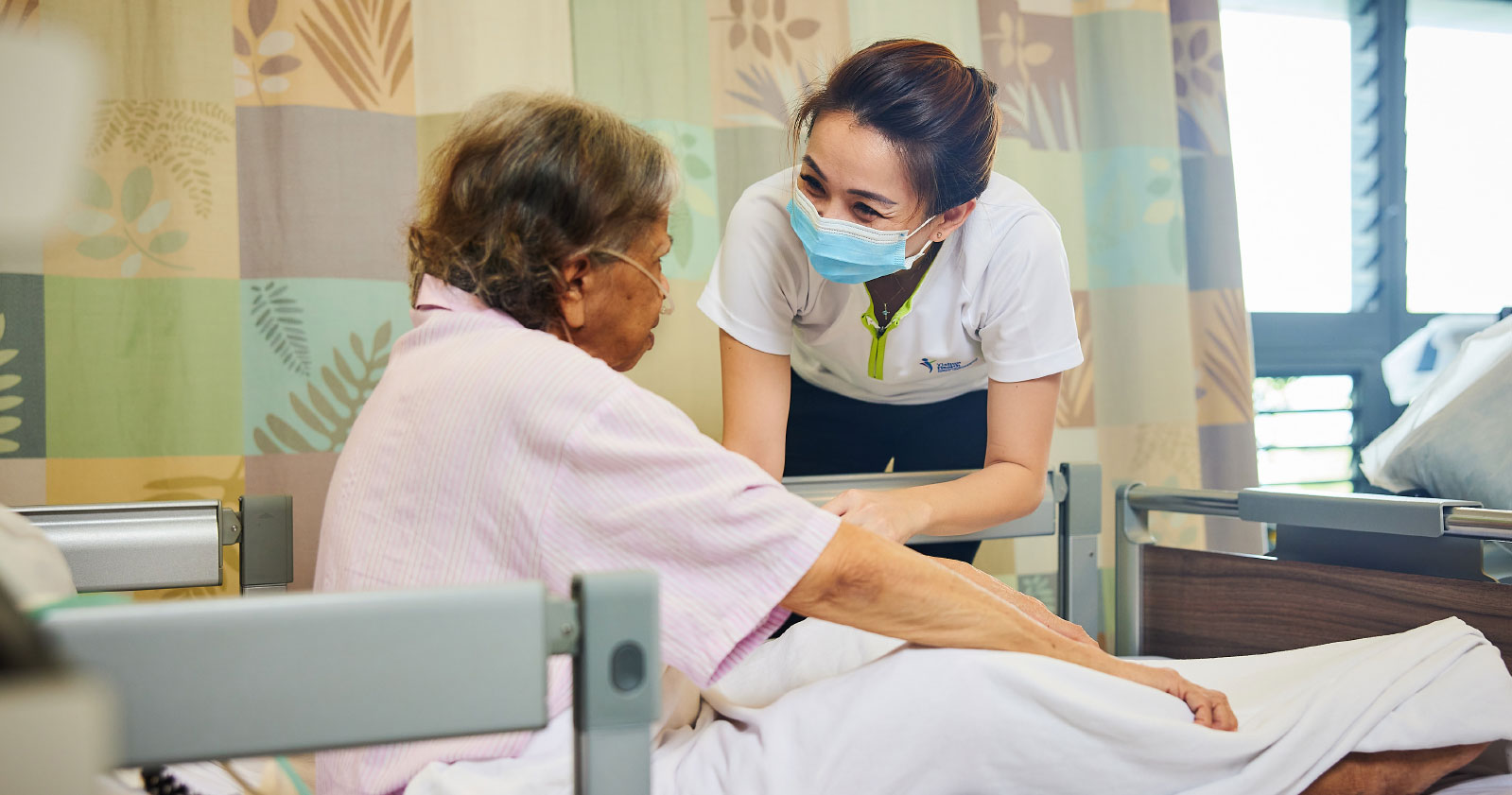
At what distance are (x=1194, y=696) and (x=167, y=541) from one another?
1.17 meters

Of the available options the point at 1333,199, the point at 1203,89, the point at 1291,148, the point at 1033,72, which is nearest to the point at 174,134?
the point at 1033,72

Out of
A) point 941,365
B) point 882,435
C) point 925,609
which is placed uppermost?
point 941,365

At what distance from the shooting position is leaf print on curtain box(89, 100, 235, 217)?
66.9 inches

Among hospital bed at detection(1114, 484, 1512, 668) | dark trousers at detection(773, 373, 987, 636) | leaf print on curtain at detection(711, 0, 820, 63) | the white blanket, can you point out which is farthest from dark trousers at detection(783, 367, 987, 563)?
the white blanket

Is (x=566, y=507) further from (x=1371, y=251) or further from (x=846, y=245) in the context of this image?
(x=1371, y=251)

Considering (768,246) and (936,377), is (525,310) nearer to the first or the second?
(768,246)

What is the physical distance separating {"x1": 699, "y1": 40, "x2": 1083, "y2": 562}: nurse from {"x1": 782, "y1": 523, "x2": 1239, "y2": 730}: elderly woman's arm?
0.95 feet

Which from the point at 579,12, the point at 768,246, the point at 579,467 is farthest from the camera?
the point at 579,12

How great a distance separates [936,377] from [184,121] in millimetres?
1325

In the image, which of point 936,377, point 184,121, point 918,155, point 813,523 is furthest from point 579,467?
point 184,121

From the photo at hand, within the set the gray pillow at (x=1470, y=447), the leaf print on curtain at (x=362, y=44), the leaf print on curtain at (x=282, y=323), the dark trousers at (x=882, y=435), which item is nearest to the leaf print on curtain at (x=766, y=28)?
the leaf print on curtain at (x=362, y=44)

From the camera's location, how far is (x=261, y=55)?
1782 millimetres

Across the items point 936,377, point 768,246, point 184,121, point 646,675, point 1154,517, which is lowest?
point 1154,517

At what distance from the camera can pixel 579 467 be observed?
2.45 ft
